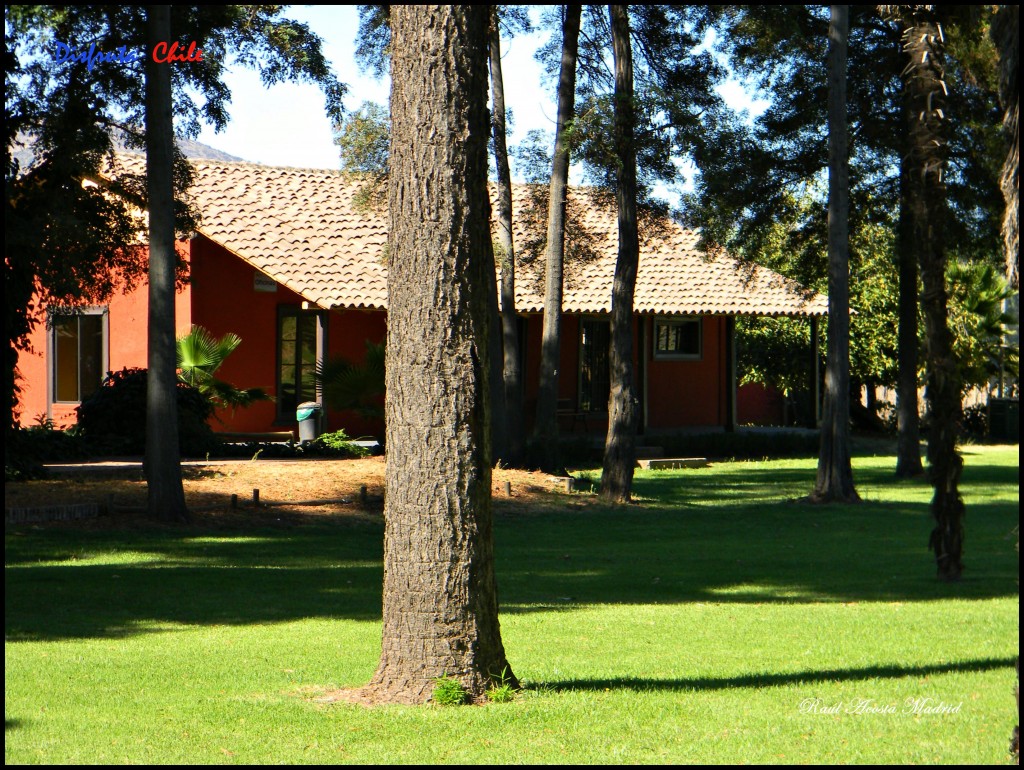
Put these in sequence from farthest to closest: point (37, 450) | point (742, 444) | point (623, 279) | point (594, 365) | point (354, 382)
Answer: point (594, 365), point (742, 444), point (354, 382), point (623, 279), point (37, 450)

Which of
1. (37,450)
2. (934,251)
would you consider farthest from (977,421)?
(37,450)

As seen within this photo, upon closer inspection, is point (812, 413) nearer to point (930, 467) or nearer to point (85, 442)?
point (85, 442)

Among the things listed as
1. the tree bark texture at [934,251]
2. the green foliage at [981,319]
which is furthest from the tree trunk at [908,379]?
the tree bark texture at [934,251]

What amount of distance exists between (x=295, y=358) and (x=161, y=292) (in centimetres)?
1032

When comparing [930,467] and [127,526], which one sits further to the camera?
[127,526]

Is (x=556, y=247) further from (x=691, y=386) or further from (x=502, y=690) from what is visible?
(x=502, y=690)

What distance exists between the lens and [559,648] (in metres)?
8.34

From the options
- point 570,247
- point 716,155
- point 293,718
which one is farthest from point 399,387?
point 570,247

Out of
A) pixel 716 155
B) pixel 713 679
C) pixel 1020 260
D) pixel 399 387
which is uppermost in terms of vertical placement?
pixel 716 155

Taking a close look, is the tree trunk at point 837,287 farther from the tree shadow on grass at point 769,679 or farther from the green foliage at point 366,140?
the tree shadow on grass at point 769,679

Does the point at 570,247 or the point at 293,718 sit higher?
the point at 570,247

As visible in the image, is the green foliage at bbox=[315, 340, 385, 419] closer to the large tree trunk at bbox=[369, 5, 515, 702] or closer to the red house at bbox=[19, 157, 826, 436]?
the red house at bbox=[19, 157, 826, 436]

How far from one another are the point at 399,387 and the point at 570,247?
15.5 meters

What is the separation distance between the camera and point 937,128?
34.6ft
